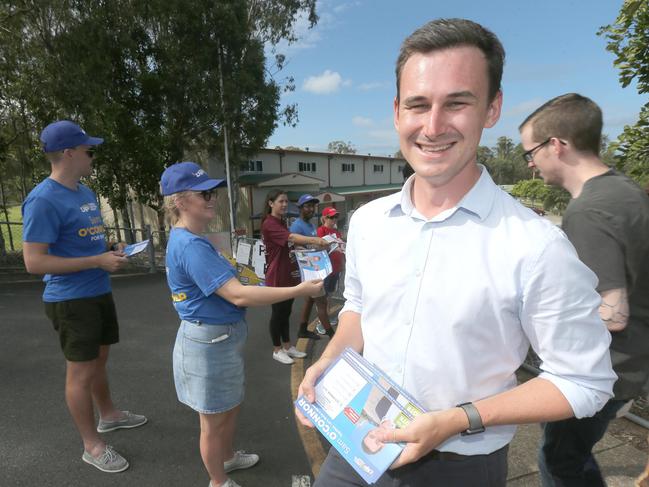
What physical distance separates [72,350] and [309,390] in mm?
2142

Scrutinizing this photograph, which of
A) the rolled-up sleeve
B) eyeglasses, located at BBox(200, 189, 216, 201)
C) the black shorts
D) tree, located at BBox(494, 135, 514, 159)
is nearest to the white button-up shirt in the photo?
the rolled-up sleeve

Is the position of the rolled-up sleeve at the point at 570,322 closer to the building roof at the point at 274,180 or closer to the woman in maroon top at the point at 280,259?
the woman in maroon top at the point at 280,259

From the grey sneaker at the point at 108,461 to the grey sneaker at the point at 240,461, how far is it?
761 mm

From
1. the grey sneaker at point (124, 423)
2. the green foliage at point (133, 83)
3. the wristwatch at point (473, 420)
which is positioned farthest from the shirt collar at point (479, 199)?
the green foliage at point (133, 83)

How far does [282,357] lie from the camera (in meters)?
4.56

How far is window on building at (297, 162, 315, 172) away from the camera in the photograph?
32.0 metres

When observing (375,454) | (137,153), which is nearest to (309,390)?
(375,454)

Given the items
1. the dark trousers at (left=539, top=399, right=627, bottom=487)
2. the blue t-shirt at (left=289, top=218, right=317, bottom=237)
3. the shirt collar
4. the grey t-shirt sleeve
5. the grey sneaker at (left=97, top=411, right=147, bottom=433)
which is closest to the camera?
the shirt collar

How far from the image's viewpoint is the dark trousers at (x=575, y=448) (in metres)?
1.76

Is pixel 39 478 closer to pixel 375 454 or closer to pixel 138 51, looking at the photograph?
pixel 375 454

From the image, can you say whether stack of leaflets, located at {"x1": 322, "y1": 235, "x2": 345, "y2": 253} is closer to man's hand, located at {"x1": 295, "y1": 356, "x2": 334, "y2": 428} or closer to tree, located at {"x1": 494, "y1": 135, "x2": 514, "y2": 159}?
man's hand, located at {"x1": 295, "y1": 356, "x2": 334, "y2": 428}

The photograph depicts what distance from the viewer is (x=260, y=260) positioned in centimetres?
550

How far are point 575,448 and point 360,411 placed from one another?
1.33 meters

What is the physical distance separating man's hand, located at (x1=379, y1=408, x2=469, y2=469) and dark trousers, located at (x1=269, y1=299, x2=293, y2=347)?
346 centimetres
